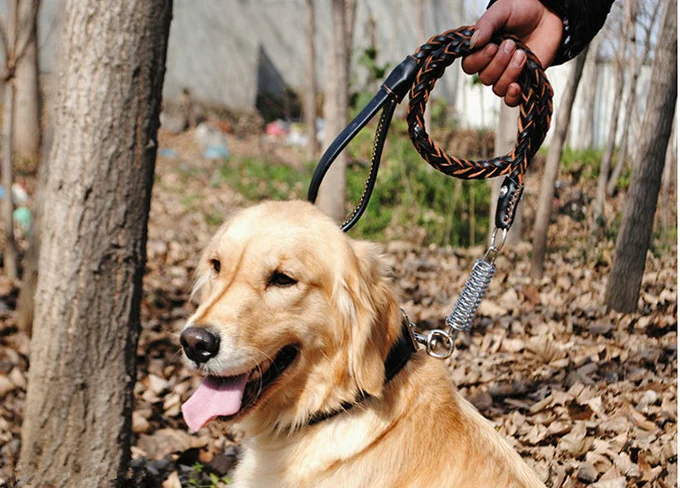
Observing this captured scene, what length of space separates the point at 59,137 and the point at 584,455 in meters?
2.91

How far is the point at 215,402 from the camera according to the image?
96.6 inches

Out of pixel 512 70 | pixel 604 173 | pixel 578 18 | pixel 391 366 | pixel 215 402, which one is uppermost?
pixel 578 18

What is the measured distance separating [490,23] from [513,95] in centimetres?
28

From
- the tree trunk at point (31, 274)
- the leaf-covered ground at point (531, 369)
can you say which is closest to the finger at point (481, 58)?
the leaf-covered ground at point (531, 369)

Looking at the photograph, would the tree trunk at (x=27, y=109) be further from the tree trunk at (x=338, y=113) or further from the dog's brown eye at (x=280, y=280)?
the dog's brown eye at (x=280, y=280)

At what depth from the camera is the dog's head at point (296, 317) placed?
2.45m

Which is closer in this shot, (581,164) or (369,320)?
(369,320)

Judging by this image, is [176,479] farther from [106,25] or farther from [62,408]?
[106,25]

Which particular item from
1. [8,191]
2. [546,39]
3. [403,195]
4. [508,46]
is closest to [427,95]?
[508,46]

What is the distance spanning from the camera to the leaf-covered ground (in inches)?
125

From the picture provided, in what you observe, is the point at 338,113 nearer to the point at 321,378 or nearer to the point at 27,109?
the point at 321,378

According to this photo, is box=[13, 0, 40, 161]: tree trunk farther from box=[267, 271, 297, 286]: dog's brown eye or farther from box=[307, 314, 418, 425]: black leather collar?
box=[307, 314, 418, 425]: black leather collar

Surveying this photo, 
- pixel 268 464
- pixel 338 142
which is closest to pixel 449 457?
pixel 268 464

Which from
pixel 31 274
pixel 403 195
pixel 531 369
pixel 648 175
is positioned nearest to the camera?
pixel 531 369
